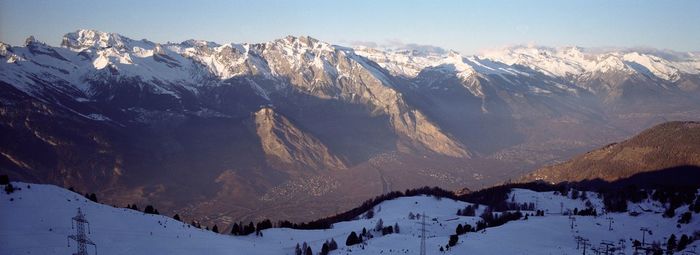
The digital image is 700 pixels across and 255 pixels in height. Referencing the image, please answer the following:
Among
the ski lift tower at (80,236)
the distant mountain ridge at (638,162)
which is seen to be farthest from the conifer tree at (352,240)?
the distant mountain ridge at (638,162)

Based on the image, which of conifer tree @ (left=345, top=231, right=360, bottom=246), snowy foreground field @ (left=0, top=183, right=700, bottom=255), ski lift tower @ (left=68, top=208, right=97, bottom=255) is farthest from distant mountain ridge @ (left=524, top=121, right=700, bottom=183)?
ski lift tower @ (left=68, top=208, right=97, bottom=255)

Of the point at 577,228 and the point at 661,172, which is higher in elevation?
the point at 661,172

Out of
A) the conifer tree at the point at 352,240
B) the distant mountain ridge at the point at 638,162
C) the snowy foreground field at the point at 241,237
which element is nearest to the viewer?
the snowy foreground field at the point at 241,237

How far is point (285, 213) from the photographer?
19612 centimetres

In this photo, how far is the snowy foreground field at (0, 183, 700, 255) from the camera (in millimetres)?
61531

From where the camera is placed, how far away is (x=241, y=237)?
80.8 meters

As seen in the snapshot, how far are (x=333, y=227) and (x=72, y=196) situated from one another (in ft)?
123

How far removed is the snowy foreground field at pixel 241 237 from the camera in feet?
202

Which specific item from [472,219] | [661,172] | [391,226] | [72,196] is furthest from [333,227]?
[661,172]

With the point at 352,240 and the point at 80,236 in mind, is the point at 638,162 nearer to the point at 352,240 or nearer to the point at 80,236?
the point at 352,240

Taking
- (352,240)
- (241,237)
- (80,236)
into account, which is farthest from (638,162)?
(80,236)

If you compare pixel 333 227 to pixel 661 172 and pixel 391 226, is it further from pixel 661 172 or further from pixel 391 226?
pixel 661 172

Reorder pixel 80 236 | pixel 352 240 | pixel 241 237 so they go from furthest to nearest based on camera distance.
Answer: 1. pixel 241 237
2. pixel 352 240
3. pixel 80 236

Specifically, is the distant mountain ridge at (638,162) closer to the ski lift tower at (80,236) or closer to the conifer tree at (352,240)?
the conifer tree at (352,240)
